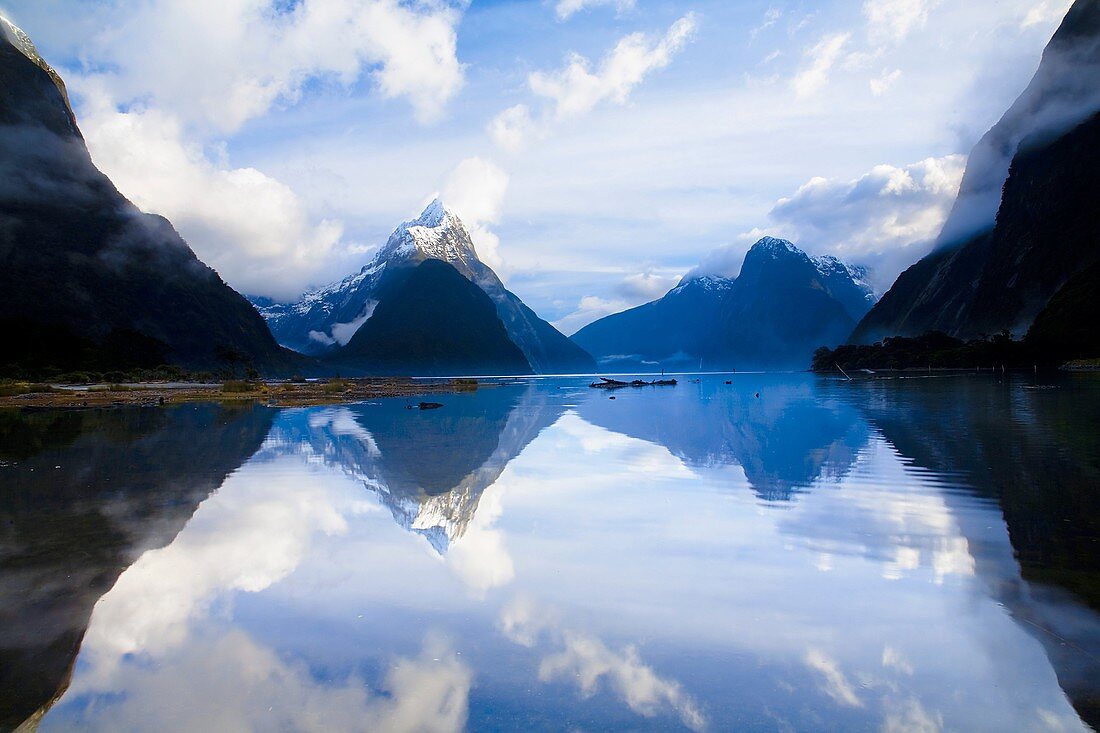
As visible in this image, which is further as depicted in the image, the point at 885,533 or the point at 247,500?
the point at 247,500

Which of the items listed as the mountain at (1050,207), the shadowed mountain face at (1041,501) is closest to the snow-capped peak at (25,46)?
the shadowed mountain face at (1041,501)

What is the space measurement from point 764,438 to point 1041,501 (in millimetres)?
17030

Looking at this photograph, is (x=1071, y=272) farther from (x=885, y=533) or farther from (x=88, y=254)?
(x=88, y=254)

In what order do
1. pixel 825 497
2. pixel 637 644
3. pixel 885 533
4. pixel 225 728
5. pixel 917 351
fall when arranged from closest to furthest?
pixel 225 728 → pixel 637 644 → pixel 885 533 → pixel 825 497 → pixel 917 351

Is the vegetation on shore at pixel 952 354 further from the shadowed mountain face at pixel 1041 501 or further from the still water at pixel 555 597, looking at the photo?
the still water at pixel 555 597

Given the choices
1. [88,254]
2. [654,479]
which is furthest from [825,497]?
[88,254]

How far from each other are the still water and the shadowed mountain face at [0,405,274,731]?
7cm

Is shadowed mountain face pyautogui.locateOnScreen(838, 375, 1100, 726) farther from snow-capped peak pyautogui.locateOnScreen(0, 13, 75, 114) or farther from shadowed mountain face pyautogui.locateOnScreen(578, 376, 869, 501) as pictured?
snow-capped peak pyautogui.locateOnScreen(0, 13, 75, 114)

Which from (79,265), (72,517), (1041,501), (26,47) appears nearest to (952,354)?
(1041,501)

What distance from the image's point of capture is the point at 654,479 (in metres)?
20.3

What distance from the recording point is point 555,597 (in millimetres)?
9703

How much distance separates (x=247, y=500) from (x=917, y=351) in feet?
608

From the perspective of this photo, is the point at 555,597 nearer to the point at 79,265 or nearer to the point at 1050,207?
the point at 79,265

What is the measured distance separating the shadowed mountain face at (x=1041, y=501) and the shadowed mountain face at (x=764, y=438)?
2.44m
